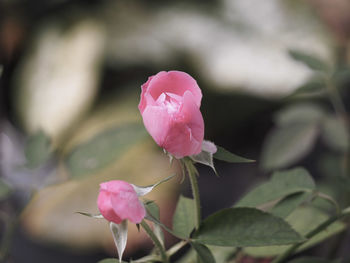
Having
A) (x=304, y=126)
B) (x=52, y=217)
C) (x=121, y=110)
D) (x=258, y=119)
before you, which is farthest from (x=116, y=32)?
(x=304, y=126)

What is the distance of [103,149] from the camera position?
1.71 ft

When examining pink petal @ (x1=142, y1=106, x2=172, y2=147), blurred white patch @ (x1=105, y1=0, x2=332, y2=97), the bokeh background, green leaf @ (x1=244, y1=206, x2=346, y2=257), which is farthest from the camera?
blurred white patch @ (x1=105, y1=0, x2=332, y2=97)

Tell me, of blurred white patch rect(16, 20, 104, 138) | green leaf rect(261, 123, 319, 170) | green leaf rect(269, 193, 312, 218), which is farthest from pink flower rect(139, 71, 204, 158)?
blurred white patch rect(16, 20, 104, 138)

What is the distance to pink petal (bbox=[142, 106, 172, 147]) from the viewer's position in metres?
0.27

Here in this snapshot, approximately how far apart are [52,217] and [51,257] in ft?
0.55

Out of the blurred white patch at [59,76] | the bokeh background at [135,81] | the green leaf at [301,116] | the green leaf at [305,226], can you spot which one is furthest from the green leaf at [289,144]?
the blurred white patch at [59,76]

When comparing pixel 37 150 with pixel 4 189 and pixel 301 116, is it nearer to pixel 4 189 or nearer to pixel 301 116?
pixel 4 189

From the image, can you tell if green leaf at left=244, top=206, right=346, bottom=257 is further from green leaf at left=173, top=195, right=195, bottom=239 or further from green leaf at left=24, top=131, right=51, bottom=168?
green leaf at left=24, top=131, right=51, bottom=168

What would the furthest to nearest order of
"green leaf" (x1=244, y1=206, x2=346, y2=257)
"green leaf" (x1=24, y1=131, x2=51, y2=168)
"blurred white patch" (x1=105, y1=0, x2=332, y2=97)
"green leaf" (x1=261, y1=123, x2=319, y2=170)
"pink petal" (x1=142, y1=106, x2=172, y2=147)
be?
1. "blurred white patch" (x1=105, y1=0, x2=332, y2=97)
2. "green leaf" (x1=261, y1=123, x2=319, y2=170)
3. "green leaf" (x1=24, y1=131, x2=51, y2=168)
4. "green leaf" (x1=244, y1=206, x2=346, y2=257)
5. "pink petal" (x1=142, y1=106, x2=172, y2=147)

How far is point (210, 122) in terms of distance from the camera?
1.82 m

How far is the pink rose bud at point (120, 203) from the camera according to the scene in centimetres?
27

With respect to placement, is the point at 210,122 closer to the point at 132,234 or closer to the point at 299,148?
the point at 132,234

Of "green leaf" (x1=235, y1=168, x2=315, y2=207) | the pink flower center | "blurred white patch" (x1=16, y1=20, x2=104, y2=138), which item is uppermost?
the pink flower center

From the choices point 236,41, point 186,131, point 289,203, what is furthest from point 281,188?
point 236,41
